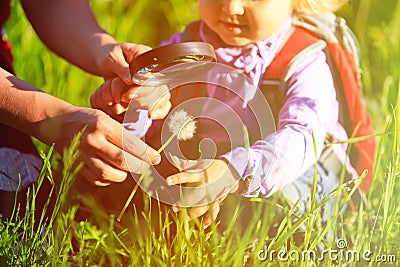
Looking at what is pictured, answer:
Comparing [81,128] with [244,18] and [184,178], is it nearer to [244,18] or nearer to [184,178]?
[184,178]

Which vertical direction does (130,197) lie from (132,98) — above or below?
below

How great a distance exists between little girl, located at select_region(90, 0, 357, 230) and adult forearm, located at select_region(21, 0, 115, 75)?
0.12 m

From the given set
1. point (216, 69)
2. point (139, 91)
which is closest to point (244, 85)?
point (216, 69)

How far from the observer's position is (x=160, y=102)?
1.03 metres

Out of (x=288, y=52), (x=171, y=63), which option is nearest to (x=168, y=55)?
(x=171, y=63)

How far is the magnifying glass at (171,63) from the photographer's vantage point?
3.07ft

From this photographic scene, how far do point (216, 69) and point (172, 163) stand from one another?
17cm

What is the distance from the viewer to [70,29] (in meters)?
1.19

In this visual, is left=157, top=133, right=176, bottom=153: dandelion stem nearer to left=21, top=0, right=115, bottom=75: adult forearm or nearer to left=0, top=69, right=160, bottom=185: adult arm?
left=0, top=69, right=160, bottom=185: adult arm

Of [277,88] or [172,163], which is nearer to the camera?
[172,163]

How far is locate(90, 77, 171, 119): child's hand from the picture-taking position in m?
1.01

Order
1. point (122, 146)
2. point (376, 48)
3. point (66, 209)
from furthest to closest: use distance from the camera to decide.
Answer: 1. point (376, 48)
2. point (66, 209)
3. point (122, 146)

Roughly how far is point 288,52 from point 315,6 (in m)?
0.10

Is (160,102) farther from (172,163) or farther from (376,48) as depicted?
(376,48)
